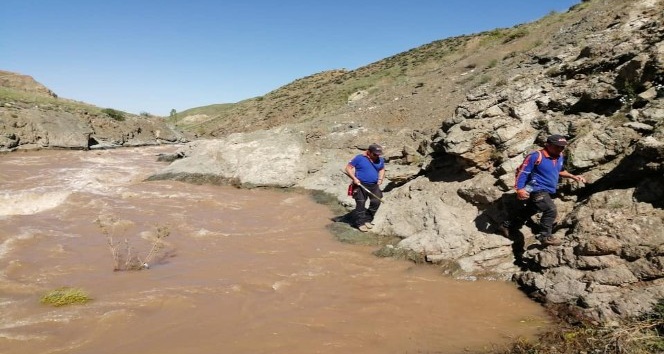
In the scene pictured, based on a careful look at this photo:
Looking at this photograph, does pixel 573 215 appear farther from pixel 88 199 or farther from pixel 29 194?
pixel 29 194

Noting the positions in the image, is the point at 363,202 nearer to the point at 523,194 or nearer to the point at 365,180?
the point at 365,180

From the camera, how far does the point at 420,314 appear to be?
4.94 meters

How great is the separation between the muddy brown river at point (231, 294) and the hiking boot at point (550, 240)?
2.54ft

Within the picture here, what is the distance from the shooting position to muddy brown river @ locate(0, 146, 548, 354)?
4227 mm

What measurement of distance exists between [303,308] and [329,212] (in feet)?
18.6

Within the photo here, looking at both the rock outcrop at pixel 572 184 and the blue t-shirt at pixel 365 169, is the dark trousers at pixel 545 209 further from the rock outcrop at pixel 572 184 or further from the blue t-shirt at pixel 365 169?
the blue t-shirt at pixel 365 169

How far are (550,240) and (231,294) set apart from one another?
4204mm

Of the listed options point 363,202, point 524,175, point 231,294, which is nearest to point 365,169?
point 363,202

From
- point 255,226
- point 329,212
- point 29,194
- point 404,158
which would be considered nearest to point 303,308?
point 255,226

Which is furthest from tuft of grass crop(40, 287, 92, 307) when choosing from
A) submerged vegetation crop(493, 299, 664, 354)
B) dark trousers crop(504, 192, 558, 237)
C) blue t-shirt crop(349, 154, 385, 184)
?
dark trousers crop(504, 192, 558, 237)

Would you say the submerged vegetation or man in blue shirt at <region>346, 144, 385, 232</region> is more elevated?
man in blue shirt at <region>346, 144, 385, 232</region>

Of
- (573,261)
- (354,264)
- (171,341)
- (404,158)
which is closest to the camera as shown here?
(171,341)

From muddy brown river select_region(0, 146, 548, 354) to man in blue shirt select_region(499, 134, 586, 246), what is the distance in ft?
3.65

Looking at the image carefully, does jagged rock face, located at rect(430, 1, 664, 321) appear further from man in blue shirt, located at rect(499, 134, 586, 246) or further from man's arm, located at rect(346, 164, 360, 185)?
man's arm, located at rect(346, 164, 360, 185)
